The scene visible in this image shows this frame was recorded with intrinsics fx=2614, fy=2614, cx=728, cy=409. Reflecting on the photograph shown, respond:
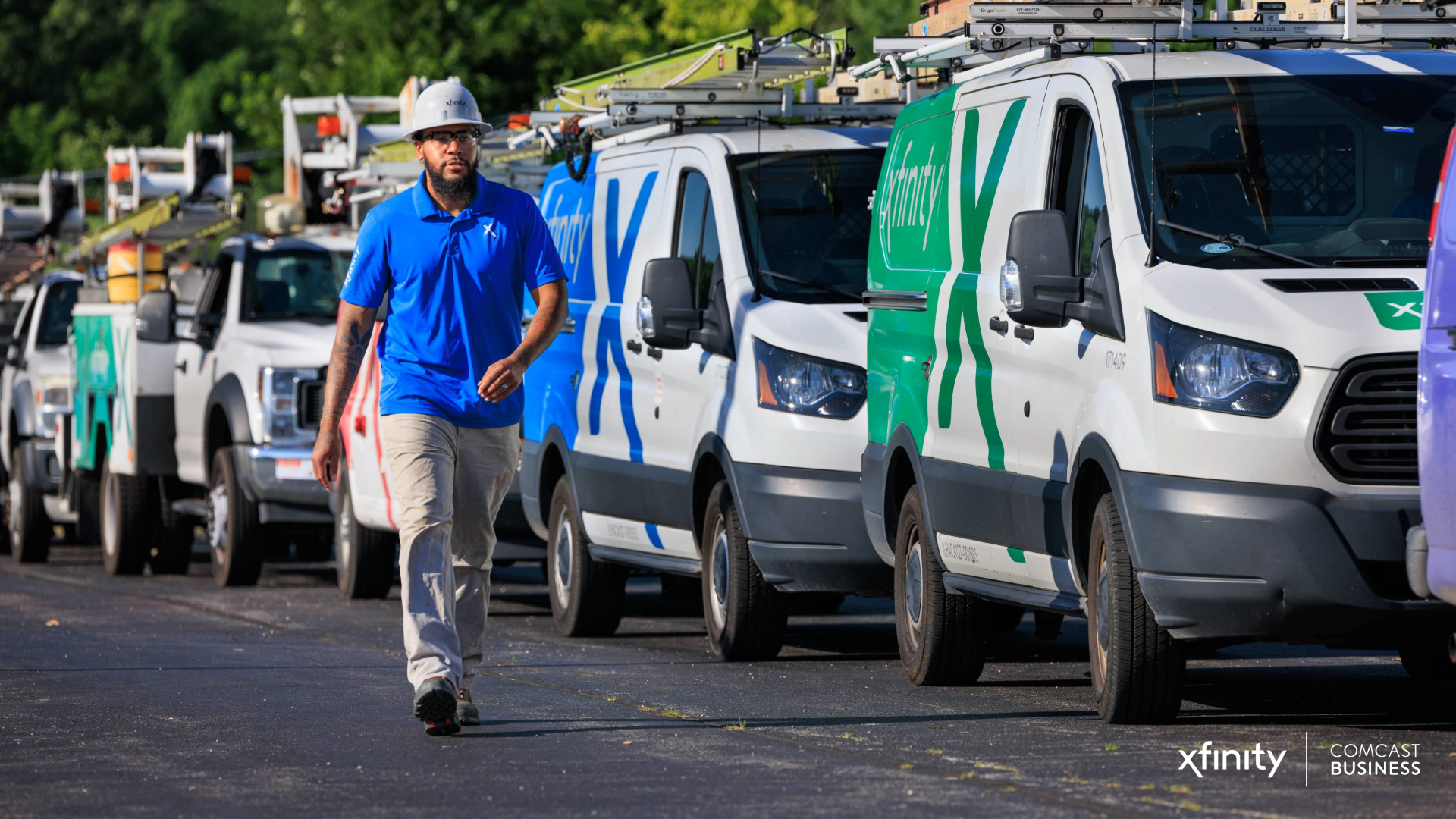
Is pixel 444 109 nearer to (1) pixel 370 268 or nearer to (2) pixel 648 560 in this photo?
(1) pixel 370 268

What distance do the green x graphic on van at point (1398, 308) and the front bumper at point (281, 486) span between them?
30.6 feet

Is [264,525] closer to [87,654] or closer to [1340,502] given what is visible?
[87,654]

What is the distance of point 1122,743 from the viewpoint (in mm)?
7809

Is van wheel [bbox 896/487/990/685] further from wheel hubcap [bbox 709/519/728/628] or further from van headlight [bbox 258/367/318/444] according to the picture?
van headlight [bbox 258/367/318/444]

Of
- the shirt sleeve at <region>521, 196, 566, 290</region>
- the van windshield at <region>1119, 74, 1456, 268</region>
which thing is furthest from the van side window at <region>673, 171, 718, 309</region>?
the van windshield at <region>1119, 74, 1456, 268</region>

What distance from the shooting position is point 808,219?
11344 millimetres

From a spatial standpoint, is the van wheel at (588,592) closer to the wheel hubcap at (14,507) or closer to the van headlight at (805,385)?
the van headlight at (805,385)

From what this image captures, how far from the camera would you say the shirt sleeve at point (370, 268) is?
27.7 feet

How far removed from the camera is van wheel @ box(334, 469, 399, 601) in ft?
49.4

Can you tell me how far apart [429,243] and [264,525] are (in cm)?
875

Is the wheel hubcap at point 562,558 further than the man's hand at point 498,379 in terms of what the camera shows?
Yes

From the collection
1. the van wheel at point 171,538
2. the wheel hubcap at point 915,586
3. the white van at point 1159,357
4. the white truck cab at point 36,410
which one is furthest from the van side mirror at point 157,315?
the wheel hubcap at point 915,586

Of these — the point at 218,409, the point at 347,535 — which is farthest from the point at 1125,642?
the point at 218,409

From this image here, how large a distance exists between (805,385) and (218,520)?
726 cm
